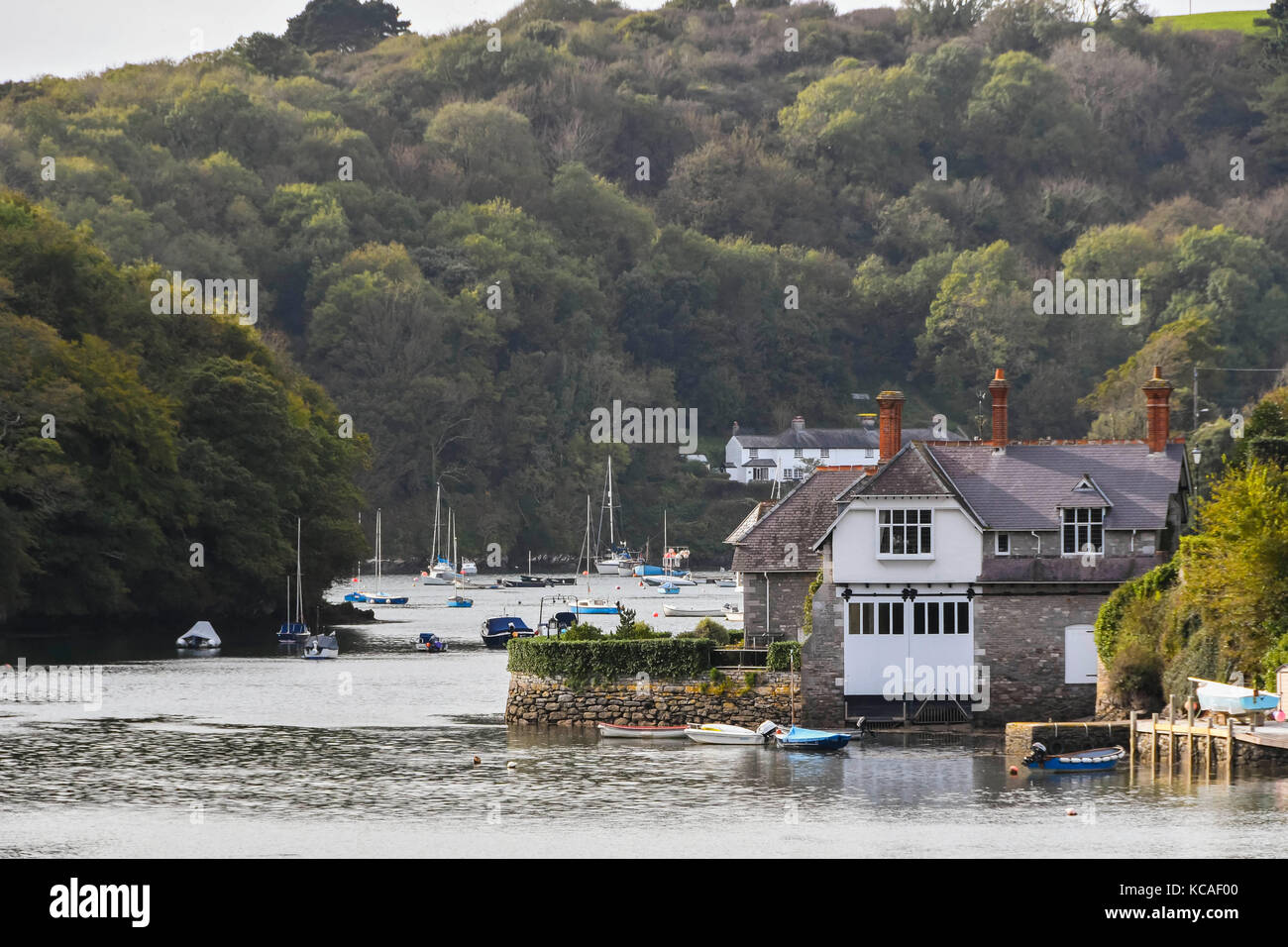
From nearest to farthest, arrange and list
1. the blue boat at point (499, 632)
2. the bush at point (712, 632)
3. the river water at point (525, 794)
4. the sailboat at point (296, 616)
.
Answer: the river water at point (525, 794) < the bush at point (712, 632) < the blue boat at point (499, 632) < the sailboat at point (296, 616)

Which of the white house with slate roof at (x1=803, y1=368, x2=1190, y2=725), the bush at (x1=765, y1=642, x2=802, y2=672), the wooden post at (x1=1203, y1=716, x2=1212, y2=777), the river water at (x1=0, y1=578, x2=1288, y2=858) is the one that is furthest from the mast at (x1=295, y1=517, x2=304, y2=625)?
the wooden post at (x1=1203, y1=716, x2=1212, y2=777)

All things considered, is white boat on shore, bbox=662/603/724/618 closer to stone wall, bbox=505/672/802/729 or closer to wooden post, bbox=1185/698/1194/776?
stone wall, bbox=505/672/802/729

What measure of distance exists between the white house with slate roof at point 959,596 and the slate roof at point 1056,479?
0.09m

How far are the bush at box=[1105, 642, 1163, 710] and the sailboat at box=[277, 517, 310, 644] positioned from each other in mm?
58914

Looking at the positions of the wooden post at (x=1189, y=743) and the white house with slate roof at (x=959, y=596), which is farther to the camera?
the white house with slate roof at (x=959, y=596)

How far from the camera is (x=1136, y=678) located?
57.3 metres

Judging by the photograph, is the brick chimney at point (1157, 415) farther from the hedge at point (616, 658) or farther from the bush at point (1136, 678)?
the hedge at point (616, 658)

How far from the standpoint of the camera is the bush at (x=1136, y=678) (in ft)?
188

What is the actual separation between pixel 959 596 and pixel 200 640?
5638cm

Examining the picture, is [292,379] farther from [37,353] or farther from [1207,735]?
[1207,735]

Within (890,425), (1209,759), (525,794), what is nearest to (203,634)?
(890,425)

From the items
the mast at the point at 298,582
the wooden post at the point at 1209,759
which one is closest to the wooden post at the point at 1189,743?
the wooden post at the point at 1209,759

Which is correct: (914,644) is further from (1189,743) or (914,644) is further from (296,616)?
(296,616)
